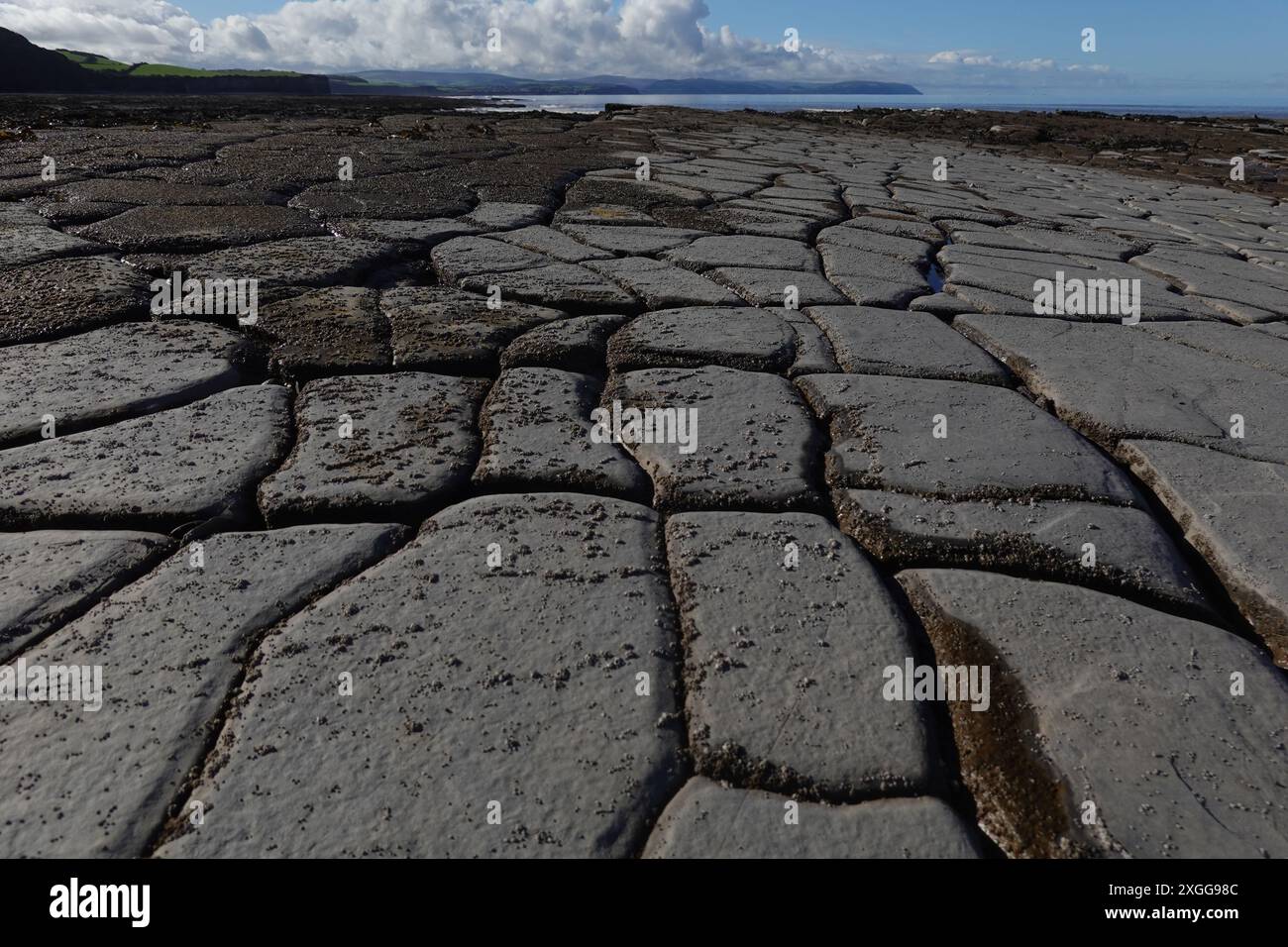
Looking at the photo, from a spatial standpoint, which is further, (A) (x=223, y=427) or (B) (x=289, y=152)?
(B) (x=289, y=152)

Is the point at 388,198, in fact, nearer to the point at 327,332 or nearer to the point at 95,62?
the point at 327,332

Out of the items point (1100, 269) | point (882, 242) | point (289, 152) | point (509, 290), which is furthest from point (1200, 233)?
point (289, 152)

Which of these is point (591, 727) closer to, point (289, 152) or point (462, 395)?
point (462, 395)

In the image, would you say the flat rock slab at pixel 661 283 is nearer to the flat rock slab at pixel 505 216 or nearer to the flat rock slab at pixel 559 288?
the flat rock slab at pixel 559 288

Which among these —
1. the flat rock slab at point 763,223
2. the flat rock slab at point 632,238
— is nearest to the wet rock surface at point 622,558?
the flat rock slab at point 632,238

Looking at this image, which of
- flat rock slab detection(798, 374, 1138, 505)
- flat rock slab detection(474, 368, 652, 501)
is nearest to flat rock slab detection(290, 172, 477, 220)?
flat rock slab detection(474, 368, 652, 501)

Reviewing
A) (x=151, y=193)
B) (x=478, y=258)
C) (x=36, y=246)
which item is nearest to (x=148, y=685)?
(x=478, y=258)
